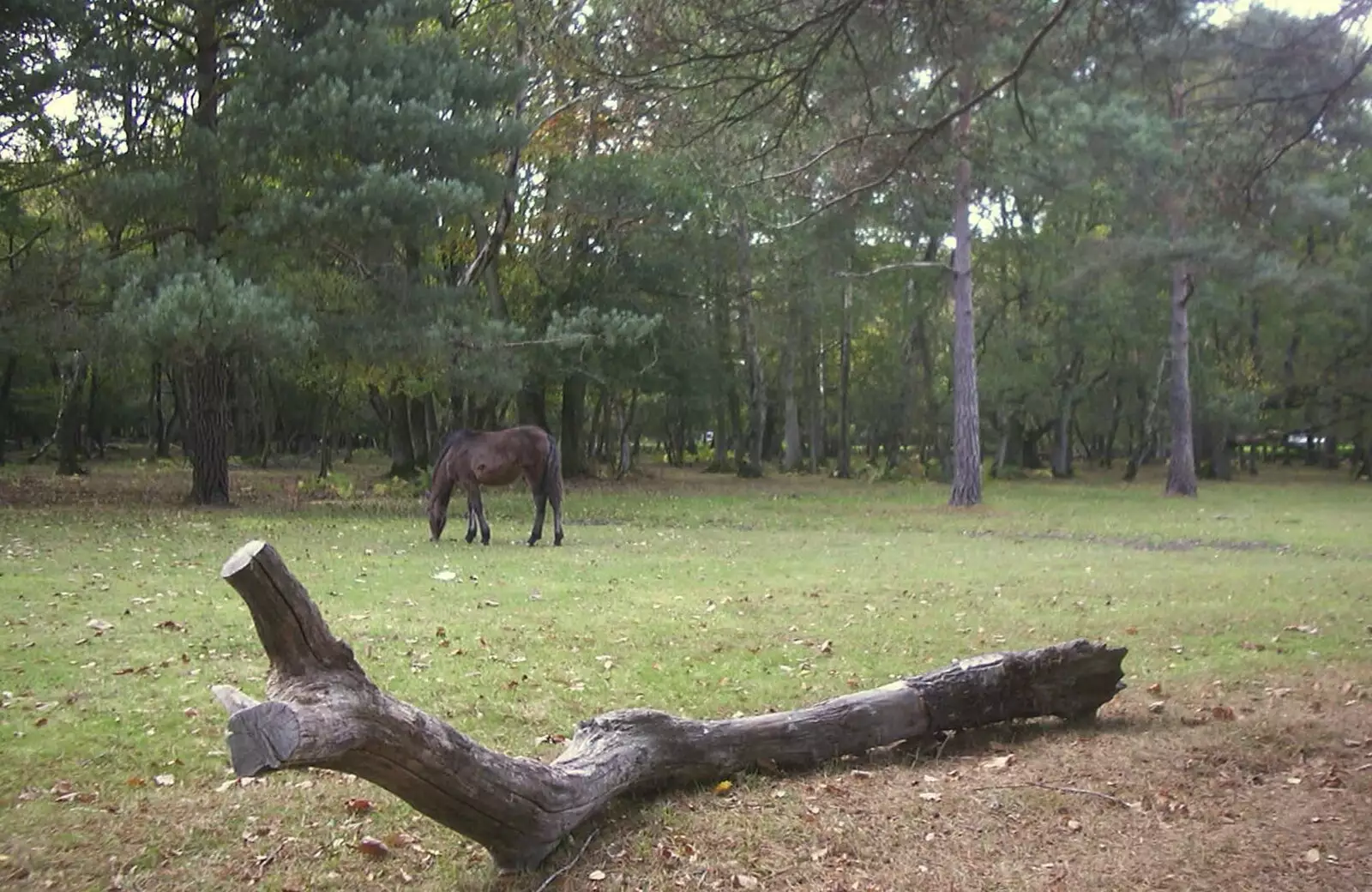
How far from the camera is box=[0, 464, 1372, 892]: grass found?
15.2ft

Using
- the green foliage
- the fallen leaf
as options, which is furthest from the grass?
the green foliage

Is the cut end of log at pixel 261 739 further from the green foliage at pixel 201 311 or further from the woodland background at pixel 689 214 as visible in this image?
the green foliage at pixel 201 311

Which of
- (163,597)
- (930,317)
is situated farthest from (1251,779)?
(930,317)

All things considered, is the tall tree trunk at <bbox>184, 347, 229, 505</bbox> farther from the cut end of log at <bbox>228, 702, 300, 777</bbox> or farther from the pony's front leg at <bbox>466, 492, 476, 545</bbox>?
the cut end of log at <bbox>228, 702, 300, 777</bbox>

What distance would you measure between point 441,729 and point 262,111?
56.4ft

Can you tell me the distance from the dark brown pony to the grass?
1.92 ft

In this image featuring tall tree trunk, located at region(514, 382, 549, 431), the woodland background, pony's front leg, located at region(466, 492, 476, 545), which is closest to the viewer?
the woodland background

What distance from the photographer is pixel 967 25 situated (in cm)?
829

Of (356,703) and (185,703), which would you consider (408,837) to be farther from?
(185,703)

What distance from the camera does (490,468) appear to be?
16.4 metres

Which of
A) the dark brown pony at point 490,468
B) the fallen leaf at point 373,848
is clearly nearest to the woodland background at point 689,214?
the dark brown pony at point 490,468

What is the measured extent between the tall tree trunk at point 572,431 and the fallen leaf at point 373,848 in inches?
1164

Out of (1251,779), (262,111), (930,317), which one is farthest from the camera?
(930,317)

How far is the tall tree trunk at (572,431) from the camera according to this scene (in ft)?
114
